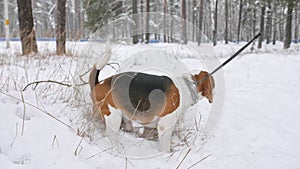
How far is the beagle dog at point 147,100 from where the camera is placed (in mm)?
1814

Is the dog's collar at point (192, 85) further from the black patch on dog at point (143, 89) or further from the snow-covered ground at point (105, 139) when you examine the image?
the snow-covered ground at point (105, 139)

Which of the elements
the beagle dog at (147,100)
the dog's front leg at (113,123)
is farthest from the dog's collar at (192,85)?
the dog's front leg at (113,123)

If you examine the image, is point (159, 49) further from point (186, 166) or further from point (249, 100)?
point (249, 100)

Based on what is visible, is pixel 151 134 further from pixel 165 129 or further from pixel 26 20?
pixel 26 20

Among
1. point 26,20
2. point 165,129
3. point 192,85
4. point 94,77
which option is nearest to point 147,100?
point 165,129

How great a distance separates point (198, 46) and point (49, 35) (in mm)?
3379

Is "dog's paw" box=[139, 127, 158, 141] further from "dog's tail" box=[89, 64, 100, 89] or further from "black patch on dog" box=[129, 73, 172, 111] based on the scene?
"dog's tail" box=[89, 64, 100, 89]

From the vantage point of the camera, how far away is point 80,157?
145 centimetres

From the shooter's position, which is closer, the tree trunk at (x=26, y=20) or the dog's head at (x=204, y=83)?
the dog's head at (x=204, y=83)

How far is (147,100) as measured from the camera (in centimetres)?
187

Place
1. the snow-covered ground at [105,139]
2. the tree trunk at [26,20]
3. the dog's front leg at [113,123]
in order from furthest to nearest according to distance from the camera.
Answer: the tree trunk at [26,20]
the dog's front leg at [113,123]
the snow-covered ground at [105,139]

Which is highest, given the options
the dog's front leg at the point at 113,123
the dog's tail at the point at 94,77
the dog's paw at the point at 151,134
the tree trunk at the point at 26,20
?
the tree trunk at the point at 26,20

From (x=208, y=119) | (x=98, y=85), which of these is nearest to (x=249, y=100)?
(x=208, y=119)

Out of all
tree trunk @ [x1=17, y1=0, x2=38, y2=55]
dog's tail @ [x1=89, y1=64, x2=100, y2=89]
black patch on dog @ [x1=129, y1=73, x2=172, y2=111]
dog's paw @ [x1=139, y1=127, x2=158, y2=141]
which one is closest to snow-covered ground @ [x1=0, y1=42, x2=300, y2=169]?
dog's paw @ [x1=139, y1=127, x2=158, y2=141]
